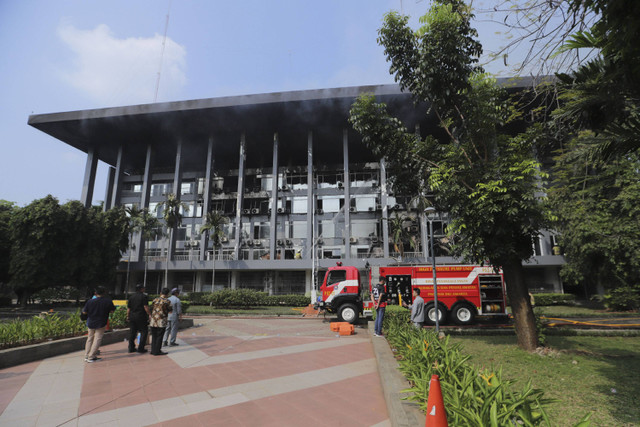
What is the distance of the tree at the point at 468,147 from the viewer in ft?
26.1

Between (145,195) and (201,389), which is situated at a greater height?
(145,195)

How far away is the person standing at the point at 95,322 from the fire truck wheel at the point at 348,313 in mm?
9743

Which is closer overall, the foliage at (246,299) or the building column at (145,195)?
the foliage at (246,299)

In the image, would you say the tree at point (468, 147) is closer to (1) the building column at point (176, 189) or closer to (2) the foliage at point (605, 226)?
(2) the foliage at point (605, 226)

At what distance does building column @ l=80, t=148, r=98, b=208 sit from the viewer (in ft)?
129

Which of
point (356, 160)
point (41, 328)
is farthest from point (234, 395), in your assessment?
point (356, 160)

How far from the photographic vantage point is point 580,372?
6.33 metres

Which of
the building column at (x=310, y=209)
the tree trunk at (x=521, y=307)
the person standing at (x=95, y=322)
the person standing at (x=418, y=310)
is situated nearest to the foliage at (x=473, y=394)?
the tree trunk at (x=521, y=307)

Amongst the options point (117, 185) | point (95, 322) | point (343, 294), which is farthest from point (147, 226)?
point (95, 322)

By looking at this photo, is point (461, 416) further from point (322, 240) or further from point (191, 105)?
point (191, 105)

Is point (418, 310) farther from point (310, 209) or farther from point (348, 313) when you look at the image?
point (310, 209)

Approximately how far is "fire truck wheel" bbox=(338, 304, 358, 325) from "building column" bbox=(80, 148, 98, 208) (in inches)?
1506

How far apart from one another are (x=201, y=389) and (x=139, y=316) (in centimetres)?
396

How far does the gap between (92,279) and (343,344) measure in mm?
30288
